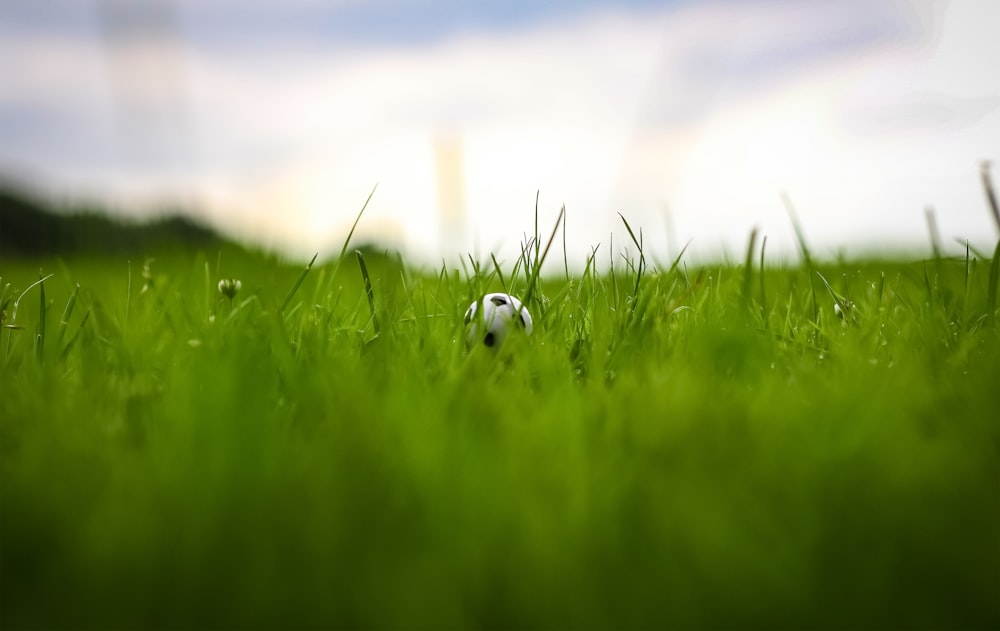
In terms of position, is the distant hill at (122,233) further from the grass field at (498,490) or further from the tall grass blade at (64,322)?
the grass field at (498,490)

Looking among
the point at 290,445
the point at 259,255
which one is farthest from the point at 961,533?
the point at 259,255

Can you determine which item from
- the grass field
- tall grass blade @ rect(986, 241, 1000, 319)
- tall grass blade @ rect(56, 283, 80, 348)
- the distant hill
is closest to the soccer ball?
the grass field

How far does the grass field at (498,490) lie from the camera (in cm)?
79

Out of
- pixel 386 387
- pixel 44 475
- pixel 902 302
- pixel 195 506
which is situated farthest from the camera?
pixel 902 302

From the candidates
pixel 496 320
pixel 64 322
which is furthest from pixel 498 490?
pixel 64 322

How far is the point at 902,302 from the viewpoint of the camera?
221cm

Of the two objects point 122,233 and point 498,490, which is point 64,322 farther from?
point 498,490

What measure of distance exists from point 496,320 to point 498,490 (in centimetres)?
84

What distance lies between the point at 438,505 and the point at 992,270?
164cm

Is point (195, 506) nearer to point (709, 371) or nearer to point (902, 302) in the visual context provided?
point (709, 371)

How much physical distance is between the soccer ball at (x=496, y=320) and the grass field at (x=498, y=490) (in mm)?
111

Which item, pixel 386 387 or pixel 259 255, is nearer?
pixel 386 387

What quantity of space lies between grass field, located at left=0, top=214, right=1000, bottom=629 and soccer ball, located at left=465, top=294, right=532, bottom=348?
0.37ft

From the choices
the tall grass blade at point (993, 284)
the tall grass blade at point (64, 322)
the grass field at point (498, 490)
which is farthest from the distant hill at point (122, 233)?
the tall grass blade at point (993, 284)
